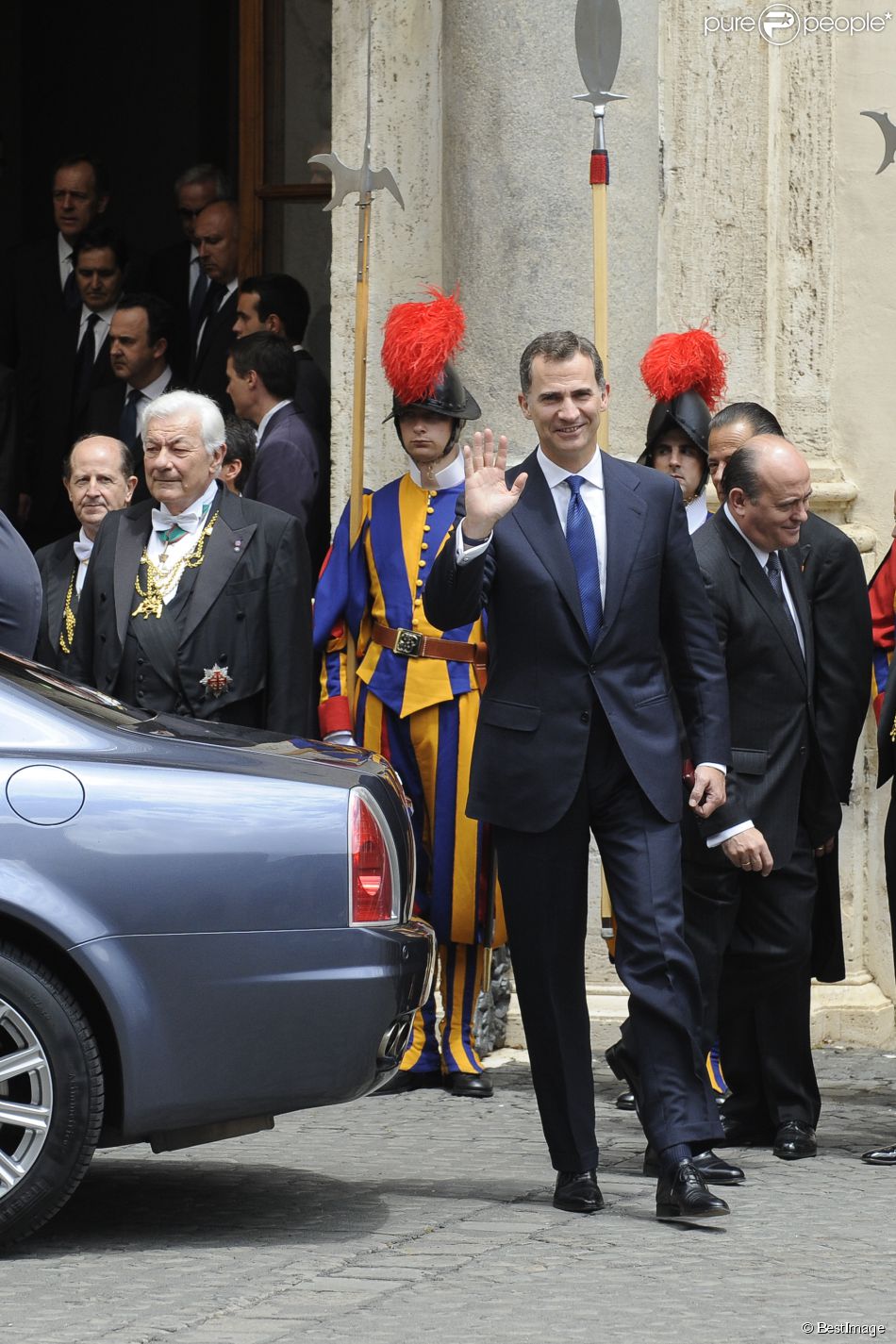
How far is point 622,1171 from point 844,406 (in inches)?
139

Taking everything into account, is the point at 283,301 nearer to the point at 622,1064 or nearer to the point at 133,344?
the point at 133,344

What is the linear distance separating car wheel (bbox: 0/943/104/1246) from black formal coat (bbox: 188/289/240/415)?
4.95m

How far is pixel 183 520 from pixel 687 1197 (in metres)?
2.69

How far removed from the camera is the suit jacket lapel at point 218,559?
744 centimetres

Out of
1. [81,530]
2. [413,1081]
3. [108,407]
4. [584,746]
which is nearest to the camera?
[584,746]

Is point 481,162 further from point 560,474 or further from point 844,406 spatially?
point 560,474

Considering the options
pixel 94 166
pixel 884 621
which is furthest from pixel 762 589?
pixel 94 166

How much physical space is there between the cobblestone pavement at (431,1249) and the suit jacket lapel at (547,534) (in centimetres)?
145

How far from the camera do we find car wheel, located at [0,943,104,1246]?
5.62 meters

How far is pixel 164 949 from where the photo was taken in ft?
18.6

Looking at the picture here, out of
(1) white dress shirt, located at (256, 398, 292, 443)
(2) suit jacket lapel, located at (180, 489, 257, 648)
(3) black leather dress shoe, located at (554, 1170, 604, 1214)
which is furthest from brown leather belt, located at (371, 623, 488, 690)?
(3) black leather dress shoe, located at (554, 1170, 604, 1214)

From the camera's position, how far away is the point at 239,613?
24.6ft

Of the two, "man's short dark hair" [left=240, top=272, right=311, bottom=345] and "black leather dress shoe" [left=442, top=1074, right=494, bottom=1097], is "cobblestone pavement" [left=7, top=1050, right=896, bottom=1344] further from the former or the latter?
"man's short dark hair" [left=240, top=272, right=311, bottom=345]

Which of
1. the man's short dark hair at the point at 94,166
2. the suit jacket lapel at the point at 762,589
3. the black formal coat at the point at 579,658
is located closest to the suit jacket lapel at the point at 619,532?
the black formal coat at the point at 579,658
